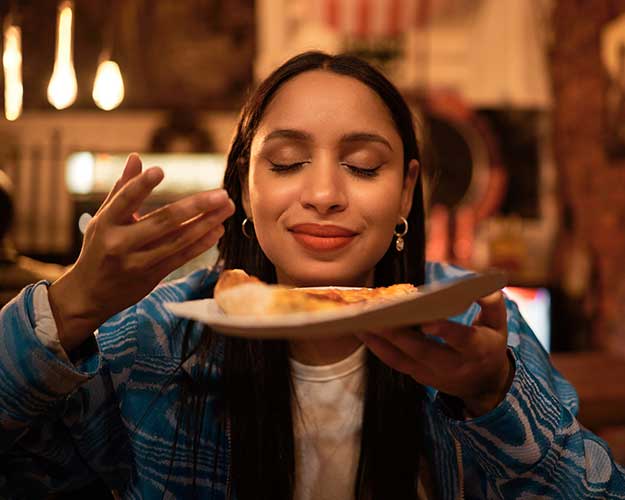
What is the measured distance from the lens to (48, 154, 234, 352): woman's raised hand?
85cm

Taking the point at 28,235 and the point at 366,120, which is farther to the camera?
the point at 28,235

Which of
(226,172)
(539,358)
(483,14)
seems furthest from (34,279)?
(483,14)

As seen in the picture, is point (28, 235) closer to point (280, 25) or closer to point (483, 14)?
point (280, 25)

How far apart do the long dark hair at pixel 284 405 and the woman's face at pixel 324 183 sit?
10 centimetres

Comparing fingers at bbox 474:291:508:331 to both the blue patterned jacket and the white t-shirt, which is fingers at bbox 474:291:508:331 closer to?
the blue patterned jacket

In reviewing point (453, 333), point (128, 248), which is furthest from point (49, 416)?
point (453, 333)

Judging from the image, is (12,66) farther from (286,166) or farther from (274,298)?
(274,298)

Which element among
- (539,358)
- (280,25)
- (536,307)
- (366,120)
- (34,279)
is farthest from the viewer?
(280,25)

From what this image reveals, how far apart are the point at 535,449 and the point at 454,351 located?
282mm

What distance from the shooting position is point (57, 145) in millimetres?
6078

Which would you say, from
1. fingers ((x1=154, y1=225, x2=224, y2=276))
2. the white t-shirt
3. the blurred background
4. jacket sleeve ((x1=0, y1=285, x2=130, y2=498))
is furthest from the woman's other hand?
the blurred background

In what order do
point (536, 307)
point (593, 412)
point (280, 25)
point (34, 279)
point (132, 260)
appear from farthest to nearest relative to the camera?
point (280, 25) < point (536, 307) < point (34, 279) < point (593, 412) < point (132, 260)

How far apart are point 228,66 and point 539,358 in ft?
17.0

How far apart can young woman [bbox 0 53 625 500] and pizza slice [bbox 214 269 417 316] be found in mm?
245
